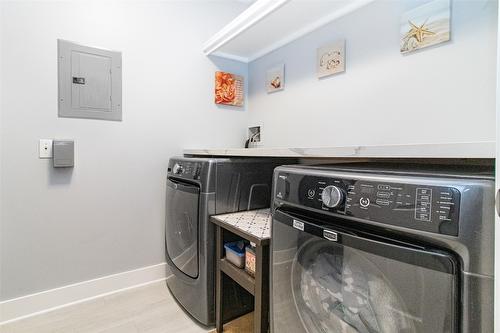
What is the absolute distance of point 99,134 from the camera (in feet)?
5.61

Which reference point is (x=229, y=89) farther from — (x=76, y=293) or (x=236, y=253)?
(x=76, y=293)

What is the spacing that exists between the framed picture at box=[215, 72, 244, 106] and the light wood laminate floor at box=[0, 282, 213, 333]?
160 cm

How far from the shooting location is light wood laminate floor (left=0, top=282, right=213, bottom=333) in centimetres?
141

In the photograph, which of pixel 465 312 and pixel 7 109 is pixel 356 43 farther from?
pixel 7 109

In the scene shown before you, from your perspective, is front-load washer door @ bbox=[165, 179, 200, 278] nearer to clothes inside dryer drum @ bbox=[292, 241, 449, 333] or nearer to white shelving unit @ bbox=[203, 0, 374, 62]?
clothes inside dryer drum @ bbox=[292, 241, 449, 333]

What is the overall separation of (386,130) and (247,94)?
1378mm

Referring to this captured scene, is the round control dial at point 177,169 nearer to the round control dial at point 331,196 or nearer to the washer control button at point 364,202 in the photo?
the round control dial at point 331,196

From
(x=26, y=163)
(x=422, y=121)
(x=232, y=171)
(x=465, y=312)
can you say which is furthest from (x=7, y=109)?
(x=422, y=121)

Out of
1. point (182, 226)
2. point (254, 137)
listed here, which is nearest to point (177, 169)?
point (182, 226)

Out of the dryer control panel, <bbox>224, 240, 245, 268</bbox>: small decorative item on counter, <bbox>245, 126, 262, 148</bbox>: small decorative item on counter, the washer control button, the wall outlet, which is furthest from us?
<bbox>245, 126, 262, 148</bbox>: small decorative item on counter

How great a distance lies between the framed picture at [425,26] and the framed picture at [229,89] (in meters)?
1.36

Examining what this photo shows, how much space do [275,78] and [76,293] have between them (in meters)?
2.11

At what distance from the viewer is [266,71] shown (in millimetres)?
2217

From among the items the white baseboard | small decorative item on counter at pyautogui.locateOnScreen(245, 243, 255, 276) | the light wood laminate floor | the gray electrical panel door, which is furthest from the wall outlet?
small decorative item on counter at pyautogui.locateOnScreen(245, 243, 255, 276)
